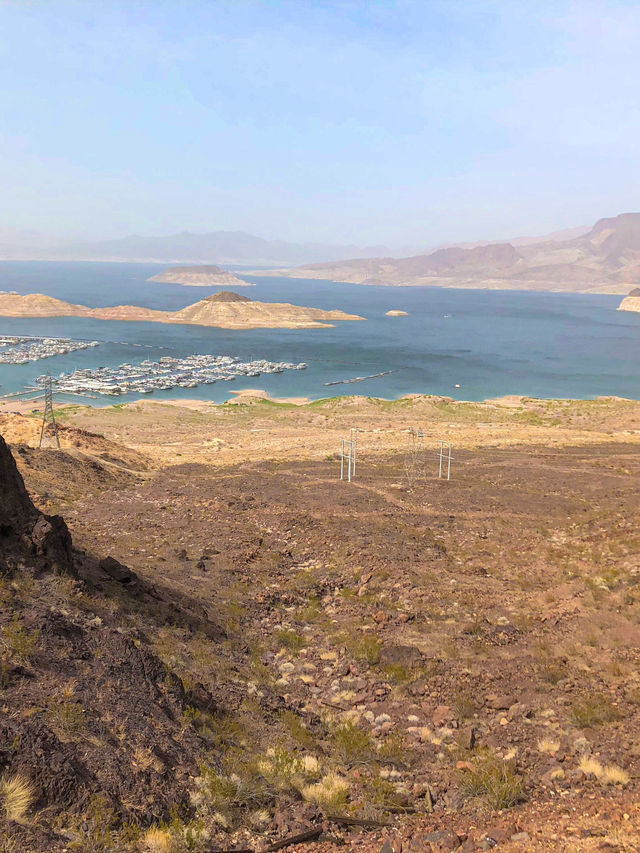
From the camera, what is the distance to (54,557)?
13781mm

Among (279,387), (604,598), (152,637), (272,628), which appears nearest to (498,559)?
(604,598)

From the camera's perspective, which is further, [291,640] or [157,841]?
[291,640]

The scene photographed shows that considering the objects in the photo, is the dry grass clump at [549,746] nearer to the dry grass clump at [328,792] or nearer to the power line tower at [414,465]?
the dry grass clump at [328,792]

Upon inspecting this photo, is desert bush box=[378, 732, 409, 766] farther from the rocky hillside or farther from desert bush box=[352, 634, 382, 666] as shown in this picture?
the rocky hillside

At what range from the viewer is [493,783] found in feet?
30.2

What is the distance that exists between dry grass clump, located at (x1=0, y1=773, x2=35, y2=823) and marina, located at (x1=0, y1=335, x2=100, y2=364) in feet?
433

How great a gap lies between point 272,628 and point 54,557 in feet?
20.2

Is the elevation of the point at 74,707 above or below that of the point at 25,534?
below

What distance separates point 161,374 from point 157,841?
115 meters

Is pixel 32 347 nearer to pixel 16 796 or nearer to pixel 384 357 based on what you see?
pixel 384 357

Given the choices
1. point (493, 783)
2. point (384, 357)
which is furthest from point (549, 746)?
point (384, 357)

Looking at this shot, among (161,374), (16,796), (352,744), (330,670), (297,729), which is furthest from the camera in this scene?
(161,374)

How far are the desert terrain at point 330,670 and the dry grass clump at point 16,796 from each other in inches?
5.1

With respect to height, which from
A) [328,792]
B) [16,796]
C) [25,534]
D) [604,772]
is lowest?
[328,792]
